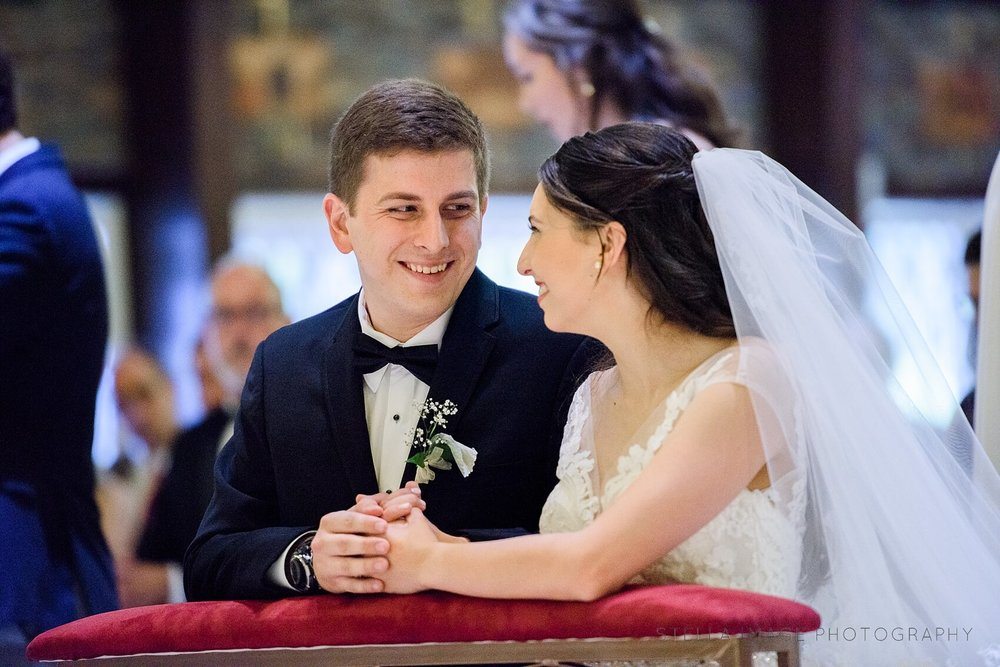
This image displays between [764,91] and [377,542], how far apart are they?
7004mm

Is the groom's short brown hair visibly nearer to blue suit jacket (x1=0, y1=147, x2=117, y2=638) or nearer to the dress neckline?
the dress neckline

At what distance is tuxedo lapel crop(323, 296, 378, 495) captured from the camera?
2676 mm

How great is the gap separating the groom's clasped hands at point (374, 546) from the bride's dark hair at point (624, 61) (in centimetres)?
273

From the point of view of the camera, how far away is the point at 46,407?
3.57 m

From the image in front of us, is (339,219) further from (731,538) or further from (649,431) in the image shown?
(731,538)

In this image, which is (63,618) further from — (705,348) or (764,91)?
(764,91)

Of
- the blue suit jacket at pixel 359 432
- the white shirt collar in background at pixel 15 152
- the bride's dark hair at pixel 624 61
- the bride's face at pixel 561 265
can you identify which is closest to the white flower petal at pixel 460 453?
the blue suit jacket at pixel 359 432

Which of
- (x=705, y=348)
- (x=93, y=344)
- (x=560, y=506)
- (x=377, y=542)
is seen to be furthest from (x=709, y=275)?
(x=93, y=344)

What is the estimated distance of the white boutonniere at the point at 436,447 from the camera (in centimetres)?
254

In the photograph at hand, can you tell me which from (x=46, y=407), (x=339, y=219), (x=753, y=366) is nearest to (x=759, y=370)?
(x=753, y=366)

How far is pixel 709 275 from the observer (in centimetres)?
250

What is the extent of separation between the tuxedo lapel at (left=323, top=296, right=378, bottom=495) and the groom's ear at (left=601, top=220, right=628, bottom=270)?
2.03 feet

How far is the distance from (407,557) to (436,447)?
31cm

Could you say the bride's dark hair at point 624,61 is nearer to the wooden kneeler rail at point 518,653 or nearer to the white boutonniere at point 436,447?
the white boutonniere at point 436,447
